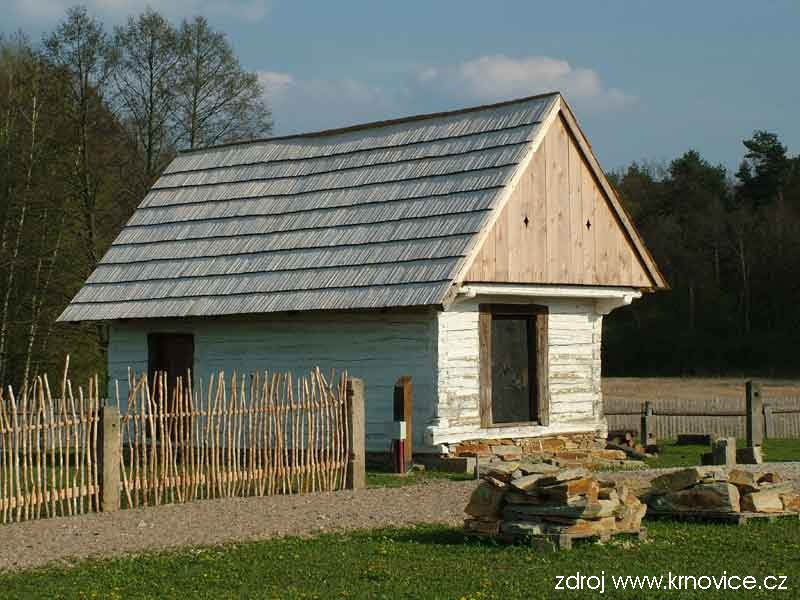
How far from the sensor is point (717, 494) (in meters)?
13.4

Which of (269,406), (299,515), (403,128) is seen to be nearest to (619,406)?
(403,128)

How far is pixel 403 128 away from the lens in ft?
77.6

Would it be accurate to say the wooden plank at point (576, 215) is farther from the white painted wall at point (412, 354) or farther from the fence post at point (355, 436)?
the fence post at point (355, 436)

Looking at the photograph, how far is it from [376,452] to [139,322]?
5777 millimetres

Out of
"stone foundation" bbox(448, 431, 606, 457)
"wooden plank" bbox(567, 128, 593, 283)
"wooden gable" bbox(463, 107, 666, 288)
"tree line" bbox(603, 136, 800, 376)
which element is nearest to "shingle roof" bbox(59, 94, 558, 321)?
"wooden gable" bbox(463, 107, 666, 288)

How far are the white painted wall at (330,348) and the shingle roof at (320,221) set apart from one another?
567 mm

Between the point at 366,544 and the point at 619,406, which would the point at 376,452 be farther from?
the point at 619,406

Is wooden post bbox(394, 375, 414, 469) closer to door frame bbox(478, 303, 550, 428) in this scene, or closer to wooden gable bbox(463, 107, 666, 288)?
door frame bbox(478, 303, 550, 428)

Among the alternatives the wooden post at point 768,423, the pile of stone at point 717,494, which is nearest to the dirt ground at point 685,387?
the wooden post at point 768,423

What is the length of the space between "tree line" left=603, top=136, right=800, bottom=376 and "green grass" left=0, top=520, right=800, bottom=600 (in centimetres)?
5297

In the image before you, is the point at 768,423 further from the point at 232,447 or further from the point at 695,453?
the point at 232,447

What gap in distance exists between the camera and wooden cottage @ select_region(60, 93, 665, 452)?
2019 cm

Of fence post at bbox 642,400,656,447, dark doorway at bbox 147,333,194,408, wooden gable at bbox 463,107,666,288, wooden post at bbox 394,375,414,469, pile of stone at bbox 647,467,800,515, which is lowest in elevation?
fence post at bbox 642,400,656,447

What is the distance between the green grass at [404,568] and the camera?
9.75 meters
